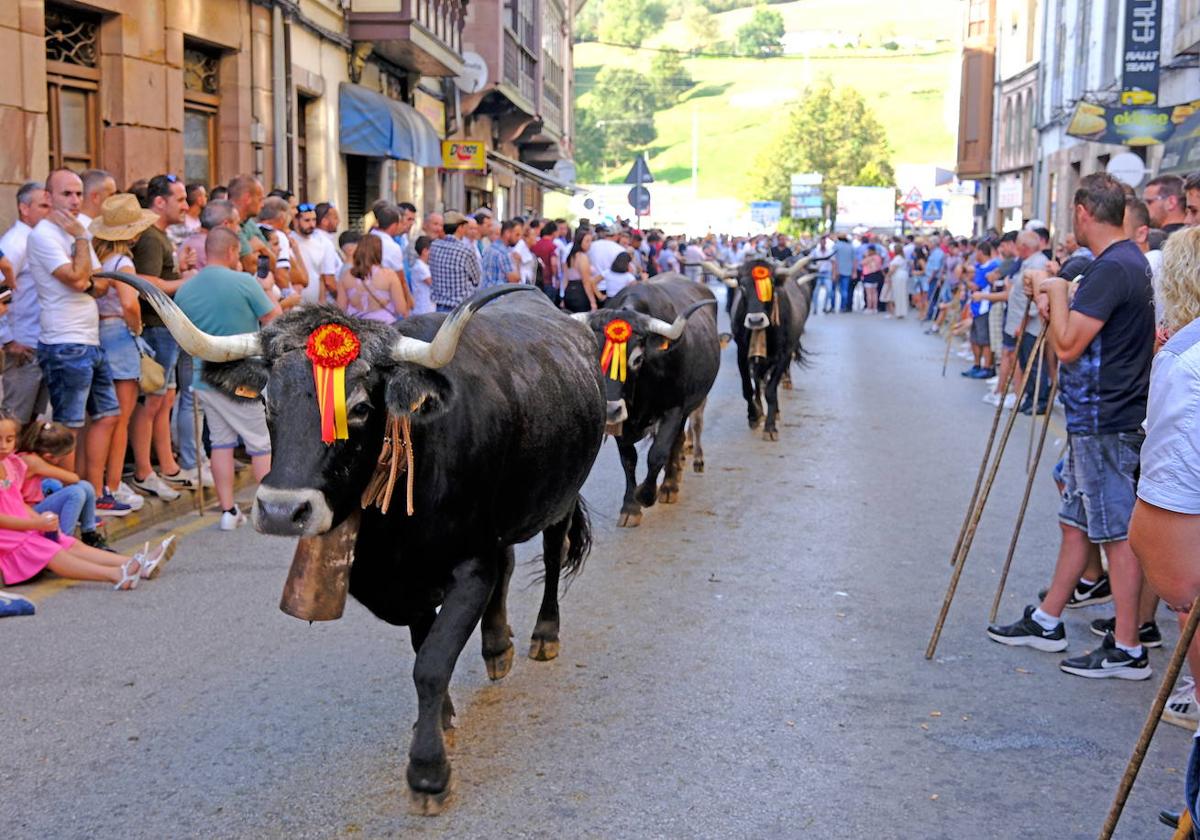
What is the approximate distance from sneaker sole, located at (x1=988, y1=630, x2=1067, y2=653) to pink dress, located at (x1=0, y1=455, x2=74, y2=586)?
4.61 meters

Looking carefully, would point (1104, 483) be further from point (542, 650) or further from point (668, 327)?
point (668, 327)

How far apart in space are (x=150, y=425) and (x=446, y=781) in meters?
5.32

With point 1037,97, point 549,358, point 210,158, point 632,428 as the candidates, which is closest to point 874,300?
point 1037,97

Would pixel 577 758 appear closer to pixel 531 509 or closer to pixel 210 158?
pixel 531 509

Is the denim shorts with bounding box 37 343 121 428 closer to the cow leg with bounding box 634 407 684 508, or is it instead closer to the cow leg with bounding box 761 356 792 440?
the cow leg with bounding box 634 407 684 508

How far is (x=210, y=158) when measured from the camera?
633 inches

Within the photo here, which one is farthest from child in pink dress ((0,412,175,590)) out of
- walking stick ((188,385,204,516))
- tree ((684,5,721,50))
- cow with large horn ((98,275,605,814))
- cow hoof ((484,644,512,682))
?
tree ((684,5,721,50))

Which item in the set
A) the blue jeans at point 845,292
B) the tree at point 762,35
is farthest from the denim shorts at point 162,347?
the tree at point 762,35

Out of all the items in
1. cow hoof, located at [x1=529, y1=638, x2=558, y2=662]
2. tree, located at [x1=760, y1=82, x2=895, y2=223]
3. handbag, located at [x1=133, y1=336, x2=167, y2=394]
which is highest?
tree, located at [x1=760, y1=82, x2=895, y2=223]

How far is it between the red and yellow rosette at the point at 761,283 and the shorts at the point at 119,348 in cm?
655

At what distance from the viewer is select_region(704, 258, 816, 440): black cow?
12.8 meters

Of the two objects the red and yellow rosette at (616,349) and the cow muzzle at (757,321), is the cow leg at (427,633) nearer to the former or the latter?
the red and yellow rosette at (616,349)

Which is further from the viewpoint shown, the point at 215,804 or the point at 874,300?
the point at 874,300

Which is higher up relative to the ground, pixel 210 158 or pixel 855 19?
pixel 855 19
